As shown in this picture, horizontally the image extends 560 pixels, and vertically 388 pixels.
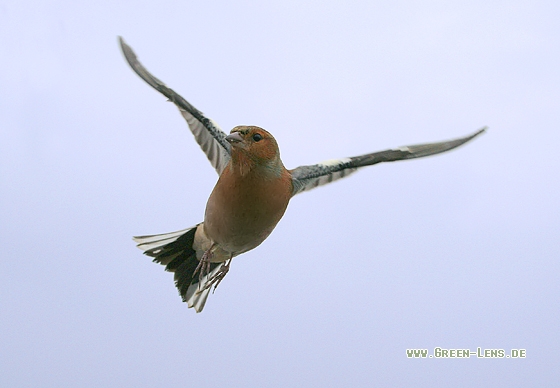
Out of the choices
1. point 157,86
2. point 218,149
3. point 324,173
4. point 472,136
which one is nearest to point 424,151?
point 472,136

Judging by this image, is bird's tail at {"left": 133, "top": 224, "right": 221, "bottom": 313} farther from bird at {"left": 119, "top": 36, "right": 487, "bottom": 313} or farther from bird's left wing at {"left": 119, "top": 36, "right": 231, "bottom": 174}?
bird's left wing at {"left": 119, "top": 36, "right": 231, "bottom": 174}

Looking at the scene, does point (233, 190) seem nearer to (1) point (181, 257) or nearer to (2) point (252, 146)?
(2) point (252, 146)

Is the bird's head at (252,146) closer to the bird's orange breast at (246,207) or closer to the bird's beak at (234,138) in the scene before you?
the bird's beak at (234,138)

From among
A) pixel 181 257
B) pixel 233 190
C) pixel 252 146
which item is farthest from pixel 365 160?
pixel 181 257

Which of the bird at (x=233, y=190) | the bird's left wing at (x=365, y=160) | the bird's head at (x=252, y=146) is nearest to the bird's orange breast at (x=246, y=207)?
the bird at (x=233, y=190)

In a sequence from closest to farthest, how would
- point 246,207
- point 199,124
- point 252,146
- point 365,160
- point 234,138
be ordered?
point 234,138, point 252,146, point 246,207, point 365,160, point 199,124

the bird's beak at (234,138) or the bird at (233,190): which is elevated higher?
the bird's beak at (234,138)

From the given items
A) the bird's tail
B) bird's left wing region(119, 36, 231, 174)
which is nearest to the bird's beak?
bird's left wing region(119, 36, 231, 174)
